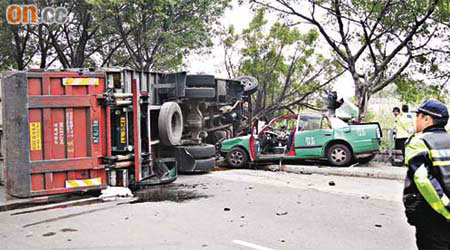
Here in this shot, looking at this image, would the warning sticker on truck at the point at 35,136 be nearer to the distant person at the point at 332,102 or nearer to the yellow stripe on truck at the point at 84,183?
the yellow stripe on truck at the point at 84,183

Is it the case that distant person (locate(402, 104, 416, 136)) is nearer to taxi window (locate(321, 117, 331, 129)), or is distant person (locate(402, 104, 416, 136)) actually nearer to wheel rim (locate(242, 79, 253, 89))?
taxi window (locate(321, 117, 331, 129))

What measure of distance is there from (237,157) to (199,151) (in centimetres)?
173

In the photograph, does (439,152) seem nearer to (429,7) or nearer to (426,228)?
(426,228)

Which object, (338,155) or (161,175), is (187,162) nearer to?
(161,175)

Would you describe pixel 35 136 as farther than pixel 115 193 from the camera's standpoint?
No

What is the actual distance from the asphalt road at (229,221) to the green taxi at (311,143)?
7.39 ft

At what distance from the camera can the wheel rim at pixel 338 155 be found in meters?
11.2

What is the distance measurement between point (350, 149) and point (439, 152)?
8.10 meters

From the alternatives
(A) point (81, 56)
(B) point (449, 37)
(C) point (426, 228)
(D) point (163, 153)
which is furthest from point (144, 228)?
(A) point (81, 56)

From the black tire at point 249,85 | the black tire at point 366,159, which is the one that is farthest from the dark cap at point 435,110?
the black tire at point 249,85

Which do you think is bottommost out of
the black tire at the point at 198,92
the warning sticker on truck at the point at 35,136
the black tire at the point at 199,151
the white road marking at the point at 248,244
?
the white road marking at the point at 248,244

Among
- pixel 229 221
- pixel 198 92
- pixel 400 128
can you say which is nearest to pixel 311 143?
pixel 400 128

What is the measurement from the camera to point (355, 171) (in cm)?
1058

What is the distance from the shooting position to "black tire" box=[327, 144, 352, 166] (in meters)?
11.2
